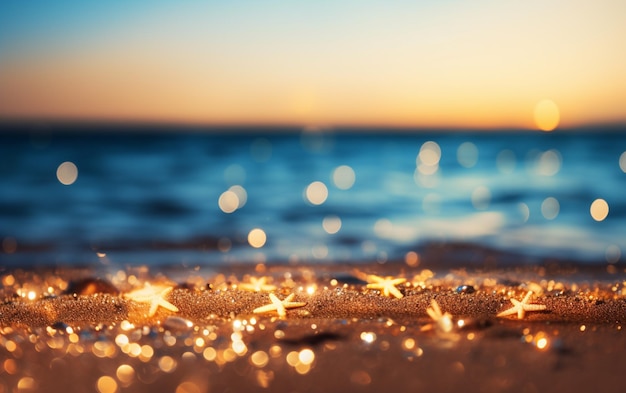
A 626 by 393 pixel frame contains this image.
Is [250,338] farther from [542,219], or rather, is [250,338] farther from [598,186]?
[598,186]

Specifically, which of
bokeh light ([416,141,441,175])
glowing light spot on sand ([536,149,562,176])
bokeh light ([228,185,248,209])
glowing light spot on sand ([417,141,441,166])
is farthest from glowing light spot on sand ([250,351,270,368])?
glowing light spot on sand ([417,141,441,166])

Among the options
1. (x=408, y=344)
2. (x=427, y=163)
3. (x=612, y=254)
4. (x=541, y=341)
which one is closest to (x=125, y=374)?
(x=408, y=344)

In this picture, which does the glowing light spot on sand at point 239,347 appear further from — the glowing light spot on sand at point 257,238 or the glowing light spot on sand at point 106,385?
the glowing light spot on sand at point 257,238

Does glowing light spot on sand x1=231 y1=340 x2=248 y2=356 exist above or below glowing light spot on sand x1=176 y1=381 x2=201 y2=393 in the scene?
above

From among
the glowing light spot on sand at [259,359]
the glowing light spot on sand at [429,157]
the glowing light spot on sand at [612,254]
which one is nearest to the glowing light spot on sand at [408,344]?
the glowing light spot on sand at [259,359]

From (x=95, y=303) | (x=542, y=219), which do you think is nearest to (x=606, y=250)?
(x=542, y=219)

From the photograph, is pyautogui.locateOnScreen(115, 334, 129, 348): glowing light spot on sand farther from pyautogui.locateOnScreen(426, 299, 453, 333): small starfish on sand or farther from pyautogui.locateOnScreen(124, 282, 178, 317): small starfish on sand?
pyautogui.locateOnScreen(426, 299, 453, 333): small starfish on sand
